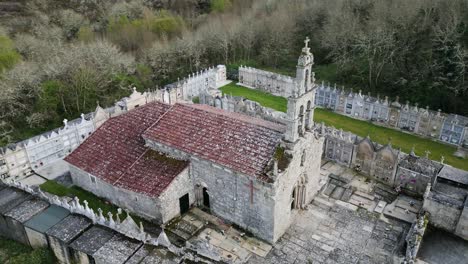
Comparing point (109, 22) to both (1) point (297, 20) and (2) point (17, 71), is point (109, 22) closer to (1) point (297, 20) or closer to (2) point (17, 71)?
(2) point (17, 71)

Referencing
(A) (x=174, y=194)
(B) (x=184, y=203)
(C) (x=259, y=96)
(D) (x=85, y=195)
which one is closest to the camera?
(A) (x=174, y=194)

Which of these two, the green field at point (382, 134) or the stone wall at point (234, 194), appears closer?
the stone wall at point (234, 194)

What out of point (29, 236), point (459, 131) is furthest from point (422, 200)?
point (29, 236)

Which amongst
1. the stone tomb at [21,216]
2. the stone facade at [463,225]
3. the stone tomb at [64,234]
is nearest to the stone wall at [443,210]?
the stone facade at [463,225]

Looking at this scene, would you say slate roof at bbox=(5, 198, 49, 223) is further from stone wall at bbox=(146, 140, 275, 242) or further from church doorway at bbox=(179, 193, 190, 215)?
church doorway at bbox=(179, 193, 190, 215)

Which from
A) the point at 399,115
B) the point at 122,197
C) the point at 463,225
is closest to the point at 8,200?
the point at 122,197

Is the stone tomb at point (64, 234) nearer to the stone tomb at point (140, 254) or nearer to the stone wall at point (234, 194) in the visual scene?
the stone tomb at point (140, 254)

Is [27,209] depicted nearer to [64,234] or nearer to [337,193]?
[64,234]
